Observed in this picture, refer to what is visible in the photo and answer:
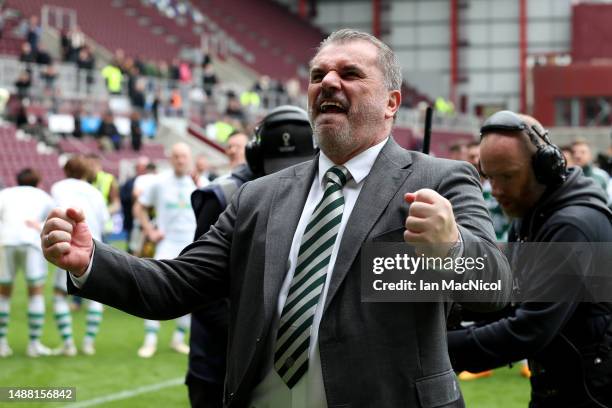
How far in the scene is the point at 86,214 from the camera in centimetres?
955

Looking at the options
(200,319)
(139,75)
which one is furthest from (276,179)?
(139,75)

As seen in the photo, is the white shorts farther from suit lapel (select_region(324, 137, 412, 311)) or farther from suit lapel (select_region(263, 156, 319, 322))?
suit lapel (select_region(324, 137, 412, 311))

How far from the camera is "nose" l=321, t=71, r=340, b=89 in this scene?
2.77 metres

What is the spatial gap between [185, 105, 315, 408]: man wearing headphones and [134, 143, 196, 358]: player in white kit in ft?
16.1

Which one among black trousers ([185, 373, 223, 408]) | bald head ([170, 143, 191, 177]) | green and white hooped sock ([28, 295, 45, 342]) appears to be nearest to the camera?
black trousers ([185, 373, 223, 408])

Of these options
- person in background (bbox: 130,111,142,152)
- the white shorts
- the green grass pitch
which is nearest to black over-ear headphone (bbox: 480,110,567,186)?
the green grass pitch

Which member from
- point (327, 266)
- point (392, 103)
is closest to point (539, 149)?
point (392, 103)

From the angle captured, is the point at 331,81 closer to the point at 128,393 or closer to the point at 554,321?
the point at 554,321

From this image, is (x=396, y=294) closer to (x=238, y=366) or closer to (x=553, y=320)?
A: (x=238, y=366)

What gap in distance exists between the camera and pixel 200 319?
15.0 ft

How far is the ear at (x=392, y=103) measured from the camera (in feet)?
9.56

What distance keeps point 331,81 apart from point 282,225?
43 cm

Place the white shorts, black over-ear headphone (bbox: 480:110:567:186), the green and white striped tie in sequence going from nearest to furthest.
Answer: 1. the green and white striped tie
2. black over-ear headphone (bbox: 480:110:567:186)
3. the white shorts

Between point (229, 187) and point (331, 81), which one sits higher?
point (331, 81)
